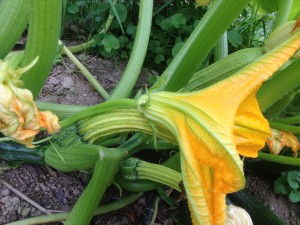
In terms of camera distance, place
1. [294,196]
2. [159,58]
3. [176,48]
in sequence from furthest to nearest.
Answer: [159,58] < [176,48] < [294,196]

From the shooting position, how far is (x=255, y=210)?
1699 millimetres

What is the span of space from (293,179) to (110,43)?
867mm

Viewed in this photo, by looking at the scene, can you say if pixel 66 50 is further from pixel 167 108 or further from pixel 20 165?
pixel 167 108

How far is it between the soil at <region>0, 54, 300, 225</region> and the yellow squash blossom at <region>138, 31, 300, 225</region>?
0.61 meters

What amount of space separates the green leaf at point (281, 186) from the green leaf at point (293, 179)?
0.03 metres

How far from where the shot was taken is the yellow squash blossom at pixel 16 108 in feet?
3.51

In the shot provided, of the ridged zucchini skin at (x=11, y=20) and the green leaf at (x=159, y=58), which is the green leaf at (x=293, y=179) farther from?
the ridged zucchini skin at (x=11, y=20)

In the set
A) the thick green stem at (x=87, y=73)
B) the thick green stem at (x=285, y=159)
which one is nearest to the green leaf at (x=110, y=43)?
the thick green stem at (x=87, y=73)

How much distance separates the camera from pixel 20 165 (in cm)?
163

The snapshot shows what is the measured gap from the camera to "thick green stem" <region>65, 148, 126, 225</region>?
1.35 m

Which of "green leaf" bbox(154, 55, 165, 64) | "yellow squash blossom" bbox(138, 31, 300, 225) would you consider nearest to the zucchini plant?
"yellow squash blossom" bbox(138, 31, 300, 225)

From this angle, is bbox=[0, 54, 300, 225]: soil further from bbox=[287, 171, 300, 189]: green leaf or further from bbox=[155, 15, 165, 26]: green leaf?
bbox=[155, 15, 165, 26]: green leaf

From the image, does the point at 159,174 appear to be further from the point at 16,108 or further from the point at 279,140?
the point at 16,108

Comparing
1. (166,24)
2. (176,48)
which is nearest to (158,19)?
(166,24)
